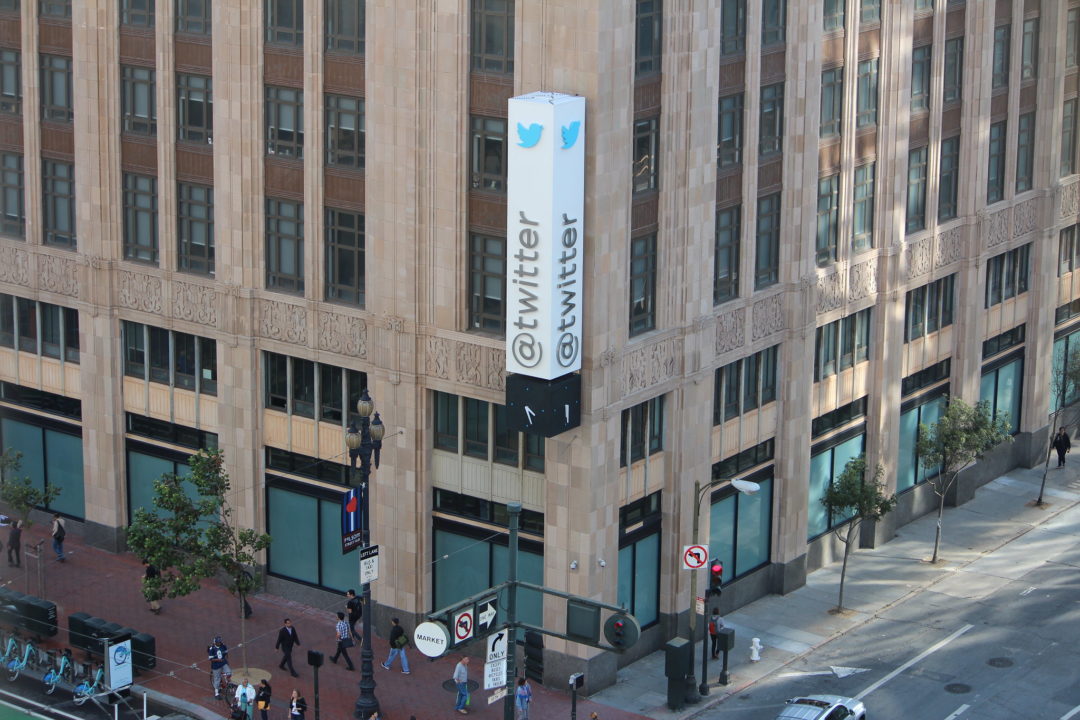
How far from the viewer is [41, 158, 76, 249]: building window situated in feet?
200

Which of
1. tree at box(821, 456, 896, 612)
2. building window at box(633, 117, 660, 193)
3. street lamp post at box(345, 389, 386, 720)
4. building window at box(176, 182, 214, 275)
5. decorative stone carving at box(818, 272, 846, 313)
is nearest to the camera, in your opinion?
street lamp post at box(345, 389, 386, 720)

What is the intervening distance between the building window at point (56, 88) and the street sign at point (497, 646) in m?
23.5

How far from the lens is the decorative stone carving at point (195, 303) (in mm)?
58375

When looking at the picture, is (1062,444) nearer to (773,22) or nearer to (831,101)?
(831,101)

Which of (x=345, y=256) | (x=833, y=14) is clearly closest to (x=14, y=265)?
(x=345, y=256)

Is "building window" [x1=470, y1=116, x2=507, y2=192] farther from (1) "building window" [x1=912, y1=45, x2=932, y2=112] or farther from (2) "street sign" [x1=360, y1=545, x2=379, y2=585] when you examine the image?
(1) "building window" [x1=912, y1=45, x2=932, y2=112]

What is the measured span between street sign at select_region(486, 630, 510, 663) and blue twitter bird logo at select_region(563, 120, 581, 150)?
1195 cm

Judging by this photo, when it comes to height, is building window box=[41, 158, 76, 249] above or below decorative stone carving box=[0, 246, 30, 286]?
above

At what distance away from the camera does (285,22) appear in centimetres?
5525

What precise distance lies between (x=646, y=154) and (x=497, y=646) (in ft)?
45.7

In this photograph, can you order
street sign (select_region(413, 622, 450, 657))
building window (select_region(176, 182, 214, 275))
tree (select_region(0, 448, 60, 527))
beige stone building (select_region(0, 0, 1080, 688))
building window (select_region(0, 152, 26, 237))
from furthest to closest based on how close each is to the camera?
building window (select_region(0, 152, 26, 237)) < tree (select_region(0, 448, 60, 527)) < building window (select_region(176, 182, 214, 275)) < beige stone building (select_region(0, 0, 1080, 688)) < street sign (select_region(413, 622, 450, 657))

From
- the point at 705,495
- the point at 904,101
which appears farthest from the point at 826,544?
the point at 904,101

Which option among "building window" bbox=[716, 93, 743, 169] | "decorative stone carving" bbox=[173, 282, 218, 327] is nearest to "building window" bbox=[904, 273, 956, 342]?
"building window" bbox=[716, 93, 743, 169]

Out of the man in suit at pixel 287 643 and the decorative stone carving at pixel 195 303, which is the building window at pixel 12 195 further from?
the man in suit at pixel 287 643
